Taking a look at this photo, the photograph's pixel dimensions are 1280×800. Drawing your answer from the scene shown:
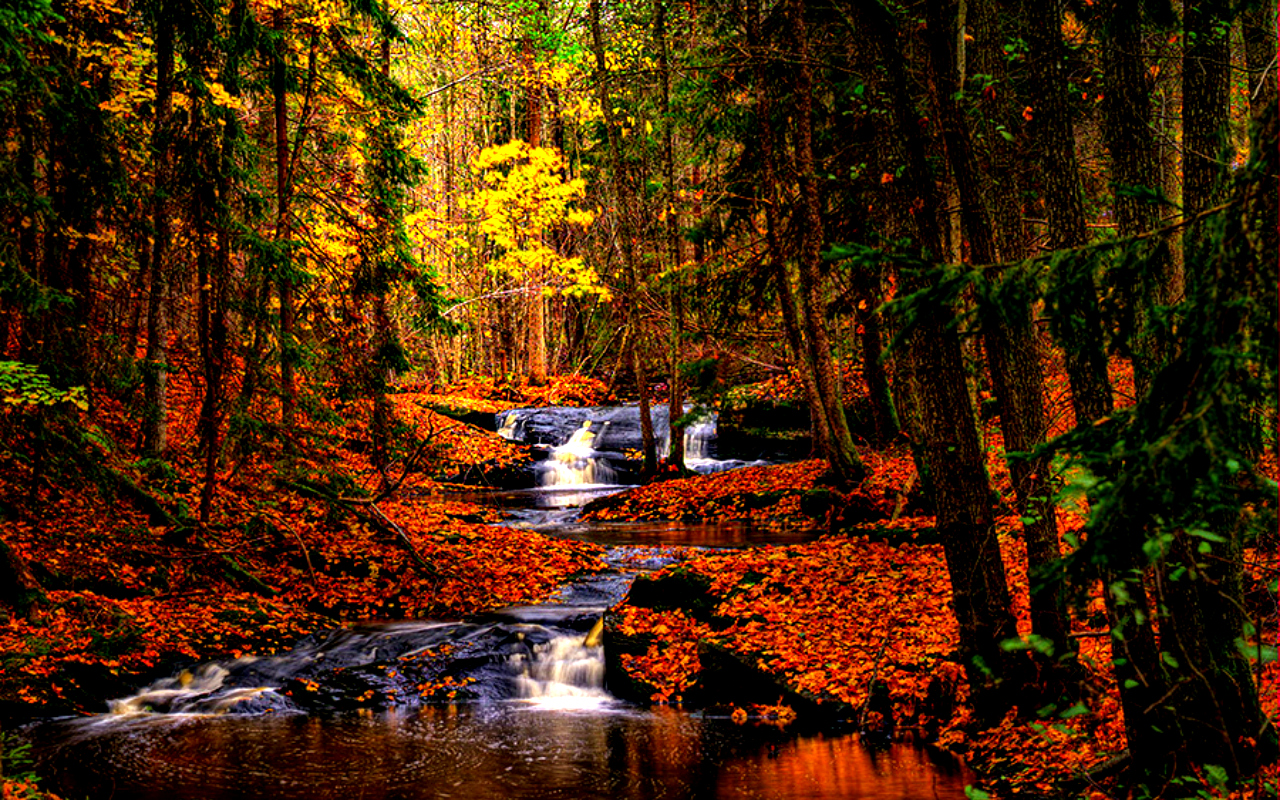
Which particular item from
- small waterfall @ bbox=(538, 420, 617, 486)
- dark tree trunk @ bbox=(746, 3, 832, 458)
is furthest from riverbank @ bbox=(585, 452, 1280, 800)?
small waterfall @ bbox=(538, 420, 617, 486)

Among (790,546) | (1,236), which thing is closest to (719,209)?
(790,546)

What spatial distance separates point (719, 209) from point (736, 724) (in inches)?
378

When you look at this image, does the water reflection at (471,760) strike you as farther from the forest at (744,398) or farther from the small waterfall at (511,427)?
the small waterfall at (511,427)

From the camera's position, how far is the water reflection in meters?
7.30

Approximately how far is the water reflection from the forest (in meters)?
0.11

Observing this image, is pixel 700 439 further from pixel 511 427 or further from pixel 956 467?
pixel 956 467

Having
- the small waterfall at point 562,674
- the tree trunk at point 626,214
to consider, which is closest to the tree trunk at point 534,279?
the tree trunk at point 626,214

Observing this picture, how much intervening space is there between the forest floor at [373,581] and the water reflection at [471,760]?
2.08 ft

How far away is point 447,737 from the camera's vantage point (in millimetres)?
8773

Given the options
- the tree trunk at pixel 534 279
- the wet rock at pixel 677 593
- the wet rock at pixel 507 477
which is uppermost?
the tree trunk at pixel 534 279

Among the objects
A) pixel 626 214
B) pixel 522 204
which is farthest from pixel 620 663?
pixel 522 204

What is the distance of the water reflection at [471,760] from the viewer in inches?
287

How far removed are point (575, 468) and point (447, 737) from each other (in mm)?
15342

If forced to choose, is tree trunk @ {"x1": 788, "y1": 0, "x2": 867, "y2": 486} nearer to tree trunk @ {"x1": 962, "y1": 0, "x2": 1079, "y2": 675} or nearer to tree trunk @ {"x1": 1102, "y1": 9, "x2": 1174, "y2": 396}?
tree trunk @ {"x1": 962, "y1": 0, "x2": 1079, "y2": 675}
